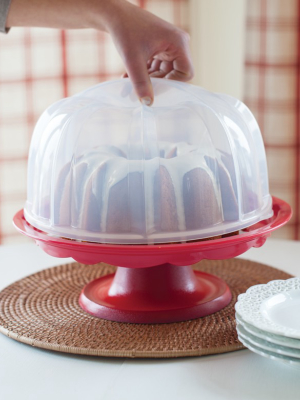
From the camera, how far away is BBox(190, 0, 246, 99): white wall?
6.07ft

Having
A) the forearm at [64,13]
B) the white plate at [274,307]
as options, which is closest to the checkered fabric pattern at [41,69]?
the forearm at [64,13]

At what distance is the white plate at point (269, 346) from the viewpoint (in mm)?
649

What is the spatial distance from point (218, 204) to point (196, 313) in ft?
0.57

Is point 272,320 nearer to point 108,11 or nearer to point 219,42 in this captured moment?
point 108,11

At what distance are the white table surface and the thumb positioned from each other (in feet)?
1.27

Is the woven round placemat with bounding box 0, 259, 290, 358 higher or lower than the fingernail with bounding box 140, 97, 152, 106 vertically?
lower

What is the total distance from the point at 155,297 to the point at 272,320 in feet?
0.79

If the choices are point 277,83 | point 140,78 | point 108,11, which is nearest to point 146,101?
point 140,78

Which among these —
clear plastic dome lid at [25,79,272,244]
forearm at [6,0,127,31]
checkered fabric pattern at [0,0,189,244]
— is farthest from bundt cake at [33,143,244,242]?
checkered fabric pattern at [0,0,189,244]

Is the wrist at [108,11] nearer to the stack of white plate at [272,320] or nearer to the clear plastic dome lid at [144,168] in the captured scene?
the clear plastic dome lid at [144,168]

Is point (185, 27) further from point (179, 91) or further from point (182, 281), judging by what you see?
point (182, 281)

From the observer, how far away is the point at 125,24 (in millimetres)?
864

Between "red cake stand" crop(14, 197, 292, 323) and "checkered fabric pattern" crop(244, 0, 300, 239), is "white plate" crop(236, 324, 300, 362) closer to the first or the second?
"red cake stand" crop(14, 197, 292, 323)

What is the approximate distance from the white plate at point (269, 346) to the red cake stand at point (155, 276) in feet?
0.44
